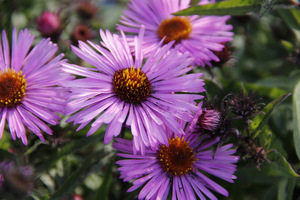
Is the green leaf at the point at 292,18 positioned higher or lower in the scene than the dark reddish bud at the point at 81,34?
higher

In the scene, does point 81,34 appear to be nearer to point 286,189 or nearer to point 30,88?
point 30,88

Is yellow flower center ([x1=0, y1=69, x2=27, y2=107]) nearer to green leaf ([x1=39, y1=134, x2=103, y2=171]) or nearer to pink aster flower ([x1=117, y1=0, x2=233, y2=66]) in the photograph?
green leaf ([x1=39, y1=134, x2=103, y2=171])

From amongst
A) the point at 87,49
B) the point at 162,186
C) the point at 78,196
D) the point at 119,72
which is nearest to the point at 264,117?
the point at 162,186

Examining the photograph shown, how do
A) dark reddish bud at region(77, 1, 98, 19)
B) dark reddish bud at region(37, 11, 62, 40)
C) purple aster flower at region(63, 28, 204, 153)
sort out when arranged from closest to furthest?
1. purple aster flower at region(63, 28, 204, 153)
2. dark reddish bud at region(37, 11, 62, 40)
3. dark reddish bud at region(77, 1, 98, 19)

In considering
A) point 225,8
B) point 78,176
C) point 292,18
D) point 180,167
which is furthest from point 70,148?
point 292,18

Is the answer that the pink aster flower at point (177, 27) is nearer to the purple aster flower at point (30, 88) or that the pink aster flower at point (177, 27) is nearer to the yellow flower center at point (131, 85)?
the yellow flower center at point (131, 85)

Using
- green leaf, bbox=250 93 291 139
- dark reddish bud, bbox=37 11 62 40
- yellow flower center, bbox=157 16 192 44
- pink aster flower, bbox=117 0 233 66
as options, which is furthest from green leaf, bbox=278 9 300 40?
dark reddish bud, bbox=37 11 62 40

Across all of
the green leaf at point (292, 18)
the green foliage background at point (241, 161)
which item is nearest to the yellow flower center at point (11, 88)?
the green foliage background at point (241, 161)
